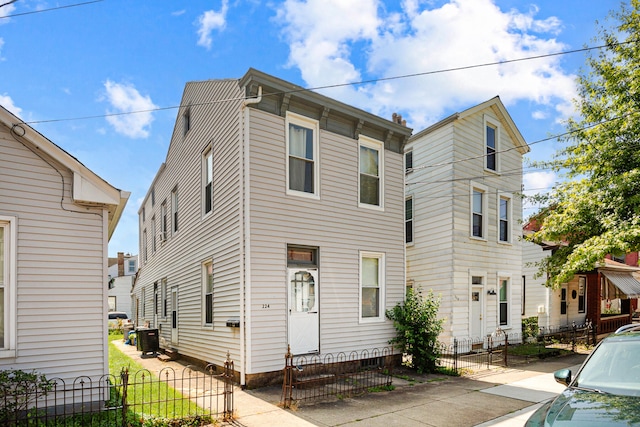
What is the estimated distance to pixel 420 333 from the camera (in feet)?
37.9

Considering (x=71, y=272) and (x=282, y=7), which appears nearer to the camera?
(x=71, y=272)

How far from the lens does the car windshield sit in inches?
189

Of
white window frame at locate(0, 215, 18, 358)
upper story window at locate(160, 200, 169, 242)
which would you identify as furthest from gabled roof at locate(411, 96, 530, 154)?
white window frame at locate(0, 215, 18, 358)

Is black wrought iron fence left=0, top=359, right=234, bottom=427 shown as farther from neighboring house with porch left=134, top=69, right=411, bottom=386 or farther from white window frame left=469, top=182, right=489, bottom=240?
white window frame left=469, top=182, right=489, bottom=240

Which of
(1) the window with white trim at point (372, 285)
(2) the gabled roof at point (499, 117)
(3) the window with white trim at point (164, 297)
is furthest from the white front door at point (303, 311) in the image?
(3) the window with white trim at point (164, 297)

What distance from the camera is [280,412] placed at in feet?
25.2

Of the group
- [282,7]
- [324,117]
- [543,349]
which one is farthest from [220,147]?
[543,349]

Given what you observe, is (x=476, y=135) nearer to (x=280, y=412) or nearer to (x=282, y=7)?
(x=282, y=7)

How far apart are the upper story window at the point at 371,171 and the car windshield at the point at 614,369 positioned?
7312 millimetres

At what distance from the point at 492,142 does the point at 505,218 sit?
9.96ft

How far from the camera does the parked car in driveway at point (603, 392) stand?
4012 millimetres

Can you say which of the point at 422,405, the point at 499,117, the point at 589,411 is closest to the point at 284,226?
the point at 422,405

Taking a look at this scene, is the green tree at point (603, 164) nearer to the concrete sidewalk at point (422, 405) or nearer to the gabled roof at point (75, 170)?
the concrete sidewalk at point (422, 405)

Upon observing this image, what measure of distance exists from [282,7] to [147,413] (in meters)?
8.22
